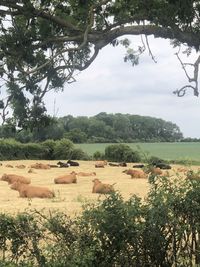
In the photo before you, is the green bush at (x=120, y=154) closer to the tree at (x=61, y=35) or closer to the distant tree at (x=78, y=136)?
the distant tree at (x=78, y=136)

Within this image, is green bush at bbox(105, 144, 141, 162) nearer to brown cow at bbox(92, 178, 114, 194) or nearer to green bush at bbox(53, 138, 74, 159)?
green bush at bbox(53, 138, 74, 159)

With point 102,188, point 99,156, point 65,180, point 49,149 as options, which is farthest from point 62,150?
point 102,188

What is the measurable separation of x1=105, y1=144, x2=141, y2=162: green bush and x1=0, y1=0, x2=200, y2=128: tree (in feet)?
147

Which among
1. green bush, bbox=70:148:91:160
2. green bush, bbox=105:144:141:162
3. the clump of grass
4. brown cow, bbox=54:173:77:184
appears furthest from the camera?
green bush, bbox=70:148:91:160

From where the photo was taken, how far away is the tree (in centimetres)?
679

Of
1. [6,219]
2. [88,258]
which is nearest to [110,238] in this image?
[88,258]

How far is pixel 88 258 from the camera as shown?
5.49 meters

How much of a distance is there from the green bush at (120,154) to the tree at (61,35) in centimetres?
4470

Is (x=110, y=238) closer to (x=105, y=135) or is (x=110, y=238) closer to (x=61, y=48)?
(x=61, y=48)

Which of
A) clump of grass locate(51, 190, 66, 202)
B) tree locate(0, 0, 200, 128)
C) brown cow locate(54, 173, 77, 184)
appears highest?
tree locate(0, 0, 200, 128)

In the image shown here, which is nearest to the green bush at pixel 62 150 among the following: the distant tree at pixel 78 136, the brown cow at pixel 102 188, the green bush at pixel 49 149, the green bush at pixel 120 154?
the green bush at pixel 49 149

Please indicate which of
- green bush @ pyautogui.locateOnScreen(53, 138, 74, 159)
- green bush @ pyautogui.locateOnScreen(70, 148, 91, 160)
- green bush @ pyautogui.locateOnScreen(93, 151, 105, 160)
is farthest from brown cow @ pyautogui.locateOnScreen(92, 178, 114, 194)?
green bush @ pyautogui.locateOnScreen(93, 151, 105, 160)

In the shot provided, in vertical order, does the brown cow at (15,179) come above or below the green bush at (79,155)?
below

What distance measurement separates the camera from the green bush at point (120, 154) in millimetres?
52281
